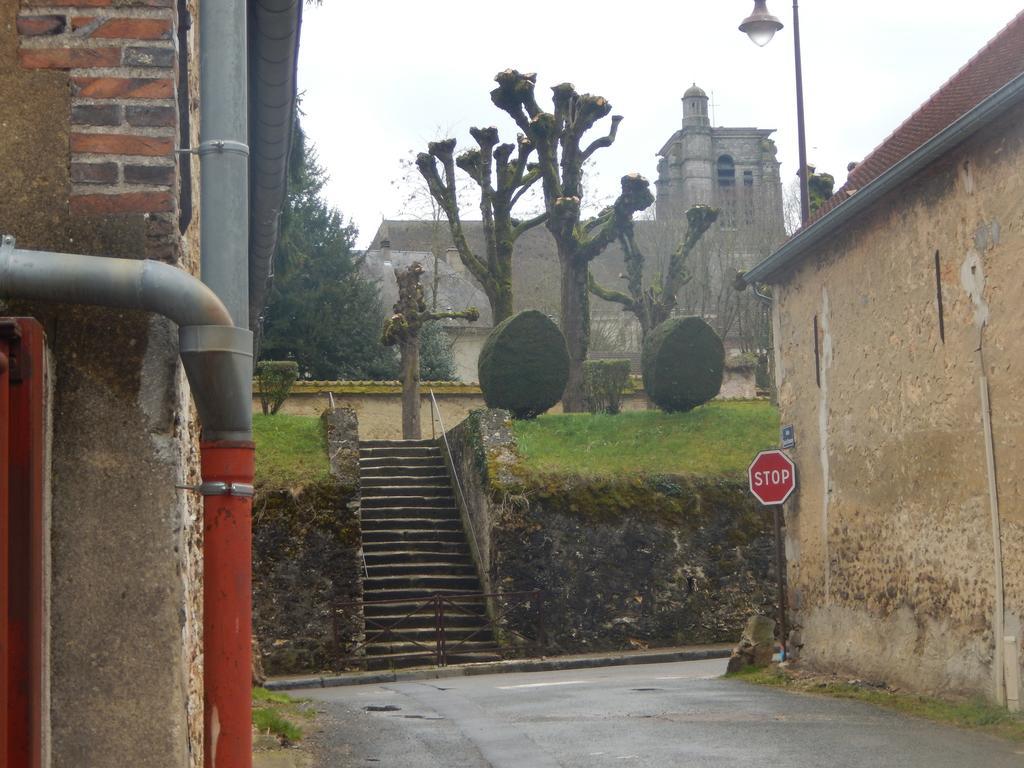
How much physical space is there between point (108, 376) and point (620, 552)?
17329 mm

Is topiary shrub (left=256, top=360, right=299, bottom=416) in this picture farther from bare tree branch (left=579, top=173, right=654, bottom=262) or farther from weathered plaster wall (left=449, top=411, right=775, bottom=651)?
weathered plaster wall (left=449, top=411, right=775, bottom=651)

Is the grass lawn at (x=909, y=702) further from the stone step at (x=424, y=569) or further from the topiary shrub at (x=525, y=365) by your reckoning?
the topiary shrub at (x=525, y=365)

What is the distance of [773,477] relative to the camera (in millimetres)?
15492

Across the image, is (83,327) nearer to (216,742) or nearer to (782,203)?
(216,742)

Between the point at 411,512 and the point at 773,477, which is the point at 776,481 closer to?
the point at 773,477

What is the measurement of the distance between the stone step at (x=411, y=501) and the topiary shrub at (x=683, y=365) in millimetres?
4476

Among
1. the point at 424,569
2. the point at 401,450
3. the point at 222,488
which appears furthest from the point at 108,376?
the point at 401,450

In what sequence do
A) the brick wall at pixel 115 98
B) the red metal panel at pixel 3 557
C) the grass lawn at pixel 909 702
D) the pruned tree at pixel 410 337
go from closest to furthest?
1. the red metal panel at pixel 3 557
2. the brick wall at pixel 115 98
3. the grass lawn at pixel 909 702
4. the pruned tree at pixel 410 337

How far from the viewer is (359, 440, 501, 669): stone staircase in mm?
20047

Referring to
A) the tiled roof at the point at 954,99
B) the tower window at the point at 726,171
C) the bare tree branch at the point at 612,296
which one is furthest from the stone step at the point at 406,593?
the tower window at the point at 726,171

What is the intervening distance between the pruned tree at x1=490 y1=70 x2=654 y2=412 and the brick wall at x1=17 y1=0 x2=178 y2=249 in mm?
22480

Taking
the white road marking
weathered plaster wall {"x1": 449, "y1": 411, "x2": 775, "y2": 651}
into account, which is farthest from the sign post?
weathered plaster wall {"x1": 449, "y1": 411, "x2": 775, "y2": 651}

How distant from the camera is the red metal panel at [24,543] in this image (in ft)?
12.8

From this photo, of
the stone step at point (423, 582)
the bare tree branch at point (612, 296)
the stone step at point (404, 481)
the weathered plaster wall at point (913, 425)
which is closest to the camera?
the weathered plaster wall at point (913, 425)
